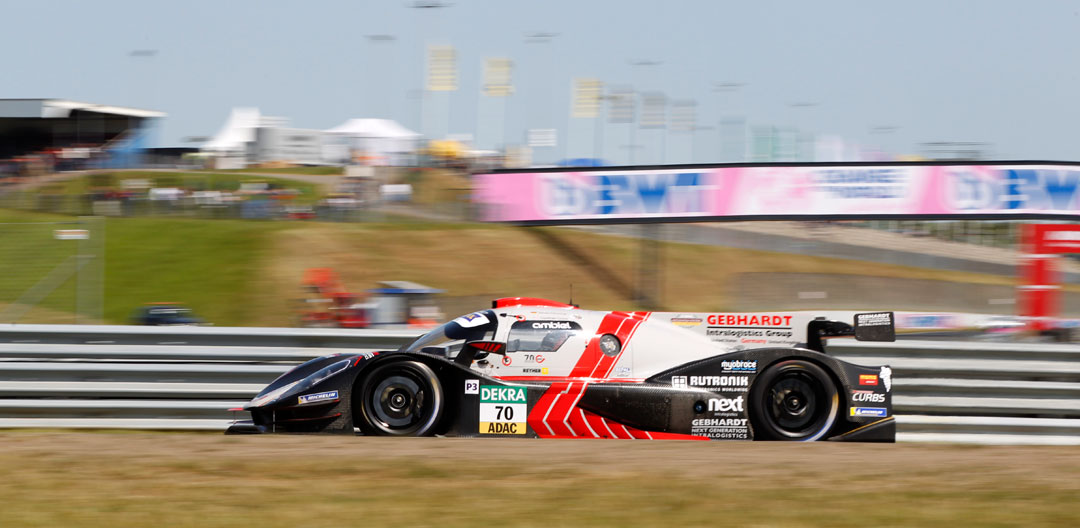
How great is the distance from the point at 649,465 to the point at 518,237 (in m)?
18.2

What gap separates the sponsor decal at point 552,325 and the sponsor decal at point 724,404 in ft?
4.08

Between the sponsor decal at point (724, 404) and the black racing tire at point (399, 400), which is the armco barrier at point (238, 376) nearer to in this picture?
the black racing tire at point (399, 400)

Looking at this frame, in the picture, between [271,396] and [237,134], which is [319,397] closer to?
[271,396]

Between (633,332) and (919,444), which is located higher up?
(633,332)

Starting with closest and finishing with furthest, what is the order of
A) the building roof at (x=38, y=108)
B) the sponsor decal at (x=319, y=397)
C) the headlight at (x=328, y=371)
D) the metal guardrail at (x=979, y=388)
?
the sponsor decal at (x=319, y=397) < the headlight at (x=328, y=371) < the metal guardrail at (x=979, y=388) < the building roof at (x=38, y=108)

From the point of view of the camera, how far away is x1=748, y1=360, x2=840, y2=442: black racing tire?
8.11m

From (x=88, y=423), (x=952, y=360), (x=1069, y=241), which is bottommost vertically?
(x=88, y=423)

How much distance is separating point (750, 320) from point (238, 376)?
4.43m

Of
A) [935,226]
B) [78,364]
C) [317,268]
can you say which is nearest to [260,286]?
[317,268]

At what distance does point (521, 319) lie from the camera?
8.42m

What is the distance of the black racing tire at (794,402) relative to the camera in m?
8.11

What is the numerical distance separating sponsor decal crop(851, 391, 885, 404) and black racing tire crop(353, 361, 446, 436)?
3.15 metres

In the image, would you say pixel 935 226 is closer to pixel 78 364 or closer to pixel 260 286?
pixel 260 286

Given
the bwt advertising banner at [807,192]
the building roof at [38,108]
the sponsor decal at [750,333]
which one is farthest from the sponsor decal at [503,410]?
the building roof at [38,108]
